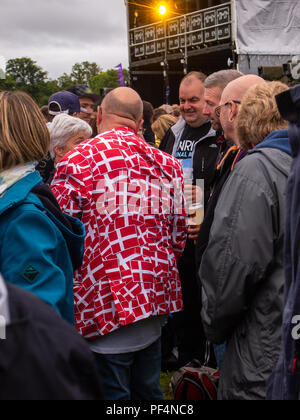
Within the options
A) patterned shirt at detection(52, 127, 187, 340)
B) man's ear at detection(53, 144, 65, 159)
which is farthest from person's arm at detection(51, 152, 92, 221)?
man's ear at detection(53, 144, 65, 159)

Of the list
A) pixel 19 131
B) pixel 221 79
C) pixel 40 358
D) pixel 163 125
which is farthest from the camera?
pixel 163 125

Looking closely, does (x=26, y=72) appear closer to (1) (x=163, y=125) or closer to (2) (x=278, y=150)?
(1) (x=163, y=125)

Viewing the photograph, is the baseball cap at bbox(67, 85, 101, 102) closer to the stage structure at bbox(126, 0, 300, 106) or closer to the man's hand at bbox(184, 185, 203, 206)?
the man's hand at bbox(184, 185, 203, 206)

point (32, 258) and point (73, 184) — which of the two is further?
point (73, 184)

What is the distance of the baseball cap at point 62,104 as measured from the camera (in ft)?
13.9

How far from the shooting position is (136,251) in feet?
7.73

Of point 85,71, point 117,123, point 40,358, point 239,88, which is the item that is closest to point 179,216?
point 117,123

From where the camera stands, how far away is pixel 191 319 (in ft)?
11.9

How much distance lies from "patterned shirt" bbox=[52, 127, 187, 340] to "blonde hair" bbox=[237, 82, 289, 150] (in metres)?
0.61

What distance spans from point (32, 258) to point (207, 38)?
1376 centimetres

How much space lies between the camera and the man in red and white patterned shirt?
2303 mm

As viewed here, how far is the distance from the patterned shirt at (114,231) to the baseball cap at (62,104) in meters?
1.93

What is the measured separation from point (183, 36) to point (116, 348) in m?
14.6
